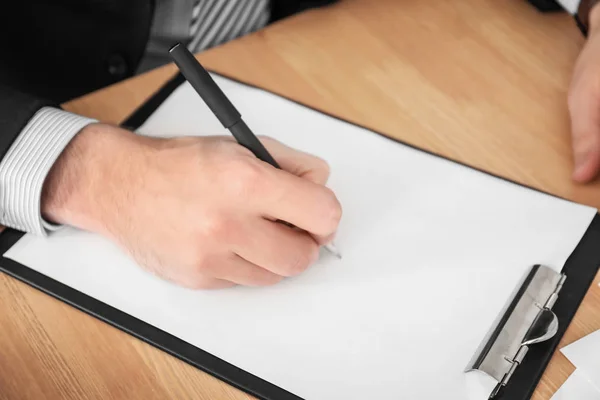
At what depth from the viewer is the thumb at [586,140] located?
57 cm

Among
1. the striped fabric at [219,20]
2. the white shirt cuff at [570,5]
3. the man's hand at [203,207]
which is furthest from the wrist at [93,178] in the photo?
the white shirt cuff at [570,5]

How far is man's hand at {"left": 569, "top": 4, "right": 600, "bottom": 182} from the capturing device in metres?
0.57

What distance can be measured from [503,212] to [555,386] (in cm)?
17

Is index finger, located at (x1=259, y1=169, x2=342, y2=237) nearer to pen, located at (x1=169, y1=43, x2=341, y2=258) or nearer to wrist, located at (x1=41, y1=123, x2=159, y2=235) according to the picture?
pen, located at (x1=169, y1=43, x2=341, y2=258)

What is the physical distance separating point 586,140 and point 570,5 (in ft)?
0.77

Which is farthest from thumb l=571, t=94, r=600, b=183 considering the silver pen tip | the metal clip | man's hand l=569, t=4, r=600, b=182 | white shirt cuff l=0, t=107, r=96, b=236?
white shirt cuff l=0, t=107, r=96, b=236

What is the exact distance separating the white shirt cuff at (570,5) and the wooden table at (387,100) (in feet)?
0.04

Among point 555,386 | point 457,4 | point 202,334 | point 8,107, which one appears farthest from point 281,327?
point 457,4

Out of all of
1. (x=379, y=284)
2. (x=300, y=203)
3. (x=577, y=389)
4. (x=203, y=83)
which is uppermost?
(x=203, y=83)

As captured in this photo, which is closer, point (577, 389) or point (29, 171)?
point (577, 389)

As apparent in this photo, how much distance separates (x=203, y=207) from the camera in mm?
500

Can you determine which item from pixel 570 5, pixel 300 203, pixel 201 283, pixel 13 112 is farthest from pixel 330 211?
pixel 570 5

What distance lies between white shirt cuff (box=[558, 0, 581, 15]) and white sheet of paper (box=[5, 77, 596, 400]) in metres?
0.30

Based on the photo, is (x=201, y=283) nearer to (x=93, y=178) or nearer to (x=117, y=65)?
(x=93, y=178)
